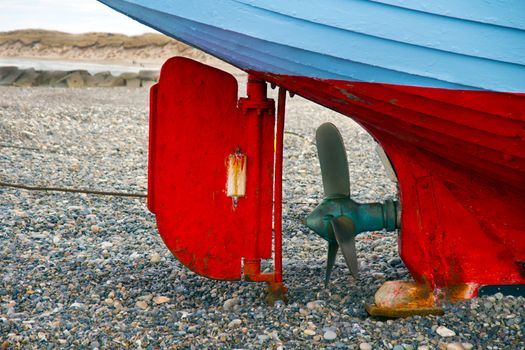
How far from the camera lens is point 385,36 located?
10.4 feet

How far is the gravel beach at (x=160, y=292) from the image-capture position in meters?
3.38

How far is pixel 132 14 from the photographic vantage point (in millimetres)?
3545

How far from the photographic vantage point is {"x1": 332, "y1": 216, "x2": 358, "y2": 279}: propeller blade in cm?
381

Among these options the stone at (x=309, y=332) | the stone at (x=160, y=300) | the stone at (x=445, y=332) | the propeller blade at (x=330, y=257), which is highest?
the propeller blade at (x=330, y=257)

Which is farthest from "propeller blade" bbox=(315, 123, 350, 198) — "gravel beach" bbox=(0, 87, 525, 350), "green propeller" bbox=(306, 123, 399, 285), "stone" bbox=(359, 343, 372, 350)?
"stone" bbox=(359, 343, 372, 350)

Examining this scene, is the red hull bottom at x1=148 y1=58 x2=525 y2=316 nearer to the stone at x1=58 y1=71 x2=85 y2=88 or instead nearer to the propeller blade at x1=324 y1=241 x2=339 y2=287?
the propeller blade at x1=324 y1=241 x2=339 y2=287

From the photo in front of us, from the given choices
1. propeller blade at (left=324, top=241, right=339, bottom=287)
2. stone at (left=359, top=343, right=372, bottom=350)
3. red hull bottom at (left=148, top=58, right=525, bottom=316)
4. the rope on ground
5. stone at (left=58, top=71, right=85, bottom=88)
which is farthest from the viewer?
stone at (left=58, top=71, right=85, bottom=88)

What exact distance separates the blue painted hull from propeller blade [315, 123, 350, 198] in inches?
34.4

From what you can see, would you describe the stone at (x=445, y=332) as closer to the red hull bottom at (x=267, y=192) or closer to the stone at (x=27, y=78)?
the red hull bottom at (x=267, y=192)

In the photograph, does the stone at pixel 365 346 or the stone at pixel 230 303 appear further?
the stone at pixel 230 303

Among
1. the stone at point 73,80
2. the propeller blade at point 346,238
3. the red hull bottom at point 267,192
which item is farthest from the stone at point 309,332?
the stone at point 73,80

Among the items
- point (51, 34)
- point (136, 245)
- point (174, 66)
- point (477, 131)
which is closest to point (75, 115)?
point (136, 245)

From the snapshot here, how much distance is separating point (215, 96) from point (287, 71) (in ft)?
1.63

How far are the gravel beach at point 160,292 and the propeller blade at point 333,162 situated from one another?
0.47m
